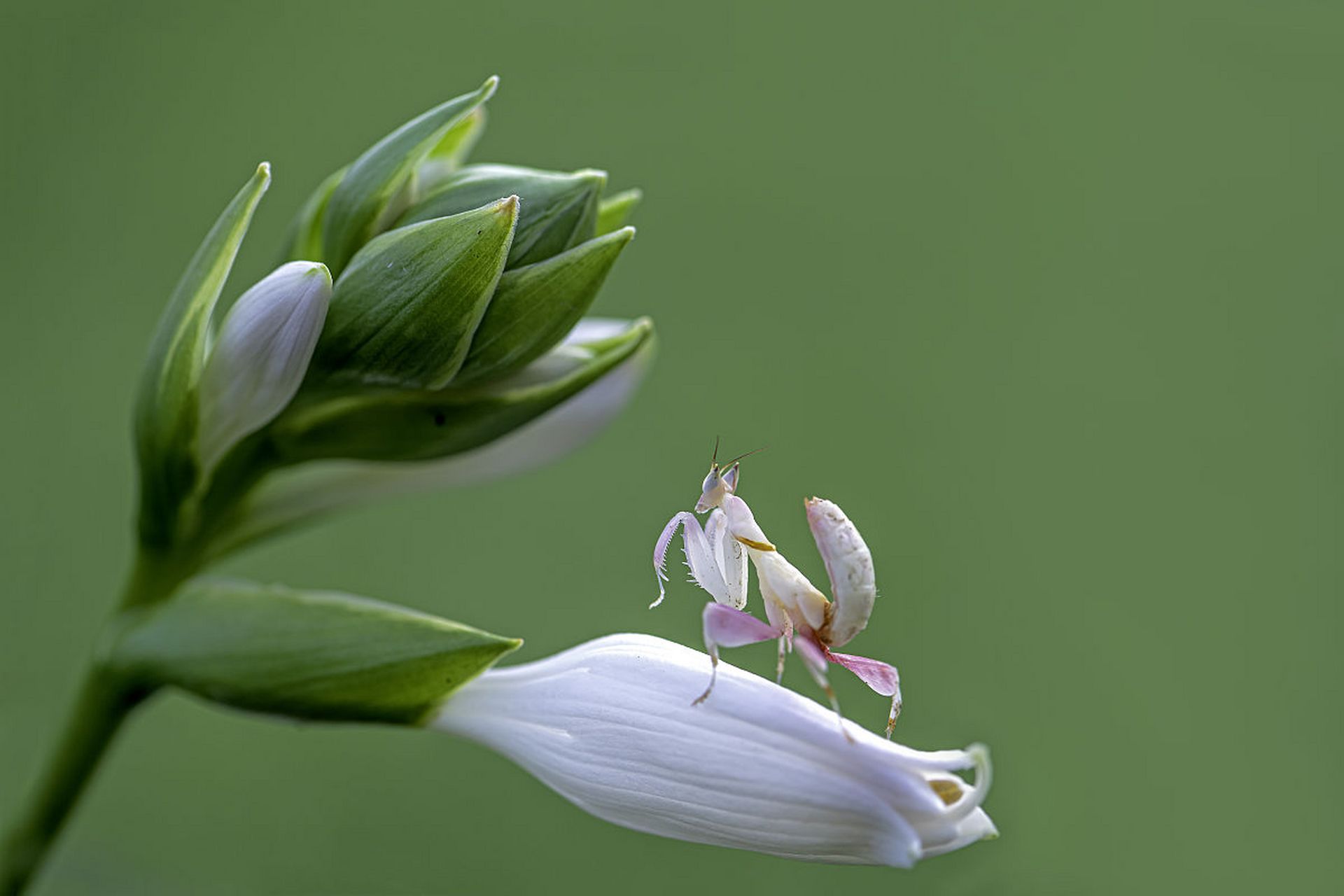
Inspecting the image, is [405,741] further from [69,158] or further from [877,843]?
[877,843]

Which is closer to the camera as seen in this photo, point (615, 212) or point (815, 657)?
point (815, 657)

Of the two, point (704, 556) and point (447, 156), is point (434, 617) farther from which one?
point (447, 156)

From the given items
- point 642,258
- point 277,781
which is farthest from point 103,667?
point 642,258

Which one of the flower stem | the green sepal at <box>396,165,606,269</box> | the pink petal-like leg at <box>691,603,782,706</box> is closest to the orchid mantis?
the pink petal-like leg at <box>691,603,782,706</box>

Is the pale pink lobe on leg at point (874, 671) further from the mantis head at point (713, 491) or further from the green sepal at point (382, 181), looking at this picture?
the green sepal at point (382, 181)

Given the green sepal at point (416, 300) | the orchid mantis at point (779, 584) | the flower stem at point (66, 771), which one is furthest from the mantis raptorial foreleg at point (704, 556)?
the flower stem at point (66, 771)

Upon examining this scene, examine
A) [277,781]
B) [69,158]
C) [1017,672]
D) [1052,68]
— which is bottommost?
[277,781]

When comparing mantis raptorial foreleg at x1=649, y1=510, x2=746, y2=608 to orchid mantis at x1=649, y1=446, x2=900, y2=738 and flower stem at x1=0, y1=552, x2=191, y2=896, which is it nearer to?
orchid mantis at x1=649, y1=446, x2=900, y2=738

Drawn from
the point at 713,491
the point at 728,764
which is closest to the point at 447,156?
the point at 713,491
